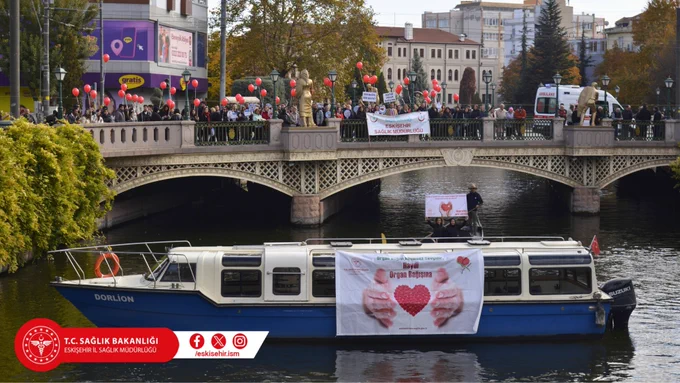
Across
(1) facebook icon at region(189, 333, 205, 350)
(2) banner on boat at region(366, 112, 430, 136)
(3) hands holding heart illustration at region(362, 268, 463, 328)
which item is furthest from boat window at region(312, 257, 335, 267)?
(2) banner on boat at region(366, 112, 430, 136)

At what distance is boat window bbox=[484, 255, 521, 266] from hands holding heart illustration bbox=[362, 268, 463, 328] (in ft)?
3.45

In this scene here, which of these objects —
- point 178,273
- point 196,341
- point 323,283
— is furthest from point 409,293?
point 178,273

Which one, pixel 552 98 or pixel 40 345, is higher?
pixel 552 98

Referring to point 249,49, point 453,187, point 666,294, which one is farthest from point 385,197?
point 666,294

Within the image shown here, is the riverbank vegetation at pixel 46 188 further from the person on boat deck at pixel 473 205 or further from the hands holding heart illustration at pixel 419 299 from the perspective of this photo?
the person on boat deck at pixel 473 205

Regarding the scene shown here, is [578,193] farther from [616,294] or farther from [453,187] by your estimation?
[616,294]

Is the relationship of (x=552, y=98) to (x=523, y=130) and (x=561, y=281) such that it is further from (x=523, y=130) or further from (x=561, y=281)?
(x=561, y=281)

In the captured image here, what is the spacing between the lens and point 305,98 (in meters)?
54.9

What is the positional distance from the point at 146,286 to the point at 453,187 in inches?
2015

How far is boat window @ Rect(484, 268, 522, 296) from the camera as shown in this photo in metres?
32.2

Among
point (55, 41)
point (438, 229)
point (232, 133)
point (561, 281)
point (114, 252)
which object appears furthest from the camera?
point (55, 41)

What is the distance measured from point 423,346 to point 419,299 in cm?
144

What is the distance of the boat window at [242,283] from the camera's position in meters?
31.9

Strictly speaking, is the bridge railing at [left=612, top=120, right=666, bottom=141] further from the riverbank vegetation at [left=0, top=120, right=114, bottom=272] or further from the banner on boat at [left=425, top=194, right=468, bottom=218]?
the riverbank vegetation at [left=0, top=120, right=114, bottom=272]
